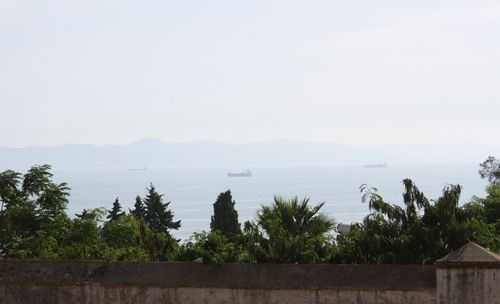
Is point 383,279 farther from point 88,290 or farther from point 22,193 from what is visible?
point 22,193

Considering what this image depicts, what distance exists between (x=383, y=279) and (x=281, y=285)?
7.04 ft

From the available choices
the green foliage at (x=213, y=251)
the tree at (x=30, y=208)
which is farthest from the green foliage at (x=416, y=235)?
the tree at (x=30, y=208)

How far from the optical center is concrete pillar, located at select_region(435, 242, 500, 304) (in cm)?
1722

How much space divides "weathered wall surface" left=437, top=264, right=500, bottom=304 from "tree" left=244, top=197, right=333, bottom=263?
14.5ft

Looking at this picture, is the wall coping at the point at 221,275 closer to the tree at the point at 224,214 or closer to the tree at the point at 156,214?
the tree at the point at 224,214

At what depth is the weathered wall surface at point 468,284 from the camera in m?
17.2

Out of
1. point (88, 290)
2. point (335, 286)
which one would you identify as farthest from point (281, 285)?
point (88, 290)

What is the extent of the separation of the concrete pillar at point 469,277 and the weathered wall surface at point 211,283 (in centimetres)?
47

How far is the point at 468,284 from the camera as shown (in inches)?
686

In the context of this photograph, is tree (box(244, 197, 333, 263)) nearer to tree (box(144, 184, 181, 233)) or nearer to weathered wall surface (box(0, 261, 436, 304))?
weathered wall surface (box(0, 261, 436, 304))

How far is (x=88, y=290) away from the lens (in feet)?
65.5

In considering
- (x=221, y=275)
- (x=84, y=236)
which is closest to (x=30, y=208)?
(x=84, y=236)

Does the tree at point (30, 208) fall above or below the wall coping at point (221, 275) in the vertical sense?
above

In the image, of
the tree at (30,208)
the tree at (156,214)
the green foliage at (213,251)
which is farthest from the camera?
the tree at (156,214)
